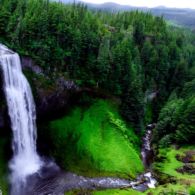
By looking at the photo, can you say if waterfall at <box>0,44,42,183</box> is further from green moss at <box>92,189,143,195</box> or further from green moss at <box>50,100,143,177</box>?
green moss at <box>92,189,143,195</box>

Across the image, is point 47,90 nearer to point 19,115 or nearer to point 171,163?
point 19,115

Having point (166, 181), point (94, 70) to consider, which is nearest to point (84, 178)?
point (166, 181)

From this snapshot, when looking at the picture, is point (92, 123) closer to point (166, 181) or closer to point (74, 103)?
point (74, 103)

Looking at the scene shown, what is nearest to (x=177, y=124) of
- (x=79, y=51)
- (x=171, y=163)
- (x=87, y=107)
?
(x=171, y=163)

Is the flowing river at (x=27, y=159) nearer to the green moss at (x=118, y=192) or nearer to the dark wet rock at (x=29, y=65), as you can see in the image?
the green moss at (x=118, y=192)

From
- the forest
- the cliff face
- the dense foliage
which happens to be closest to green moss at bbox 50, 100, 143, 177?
the forest

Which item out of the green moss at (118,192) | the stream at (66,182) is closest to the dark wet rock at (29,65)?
the stream at (66,182)
